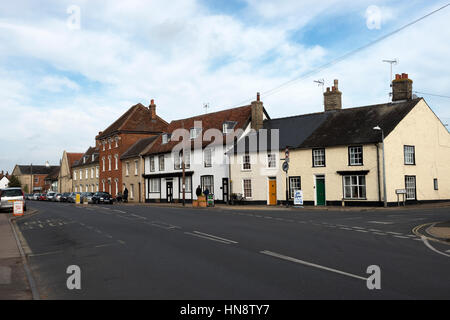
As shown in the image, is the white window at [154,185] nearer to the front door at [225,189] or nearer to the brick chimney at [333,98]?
the front door at [225,189]

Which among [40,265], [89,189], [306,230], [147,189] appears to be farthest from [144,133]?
[40,265]

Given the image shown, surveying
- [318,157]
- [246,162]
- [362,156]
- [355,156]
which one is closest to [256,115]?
[246,162]

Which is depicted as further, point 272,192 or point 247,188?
Result: point 247,188

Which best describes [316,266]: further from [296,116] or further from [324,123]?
[296,116]

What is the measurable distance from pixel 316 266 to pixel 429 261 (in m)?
2.81

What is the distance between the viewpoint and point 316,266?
29.9ft

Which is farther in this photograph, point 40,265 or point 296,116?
point 296,116

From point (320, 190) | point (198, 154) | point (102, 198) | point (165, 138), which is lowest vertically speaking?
point (102, 198)

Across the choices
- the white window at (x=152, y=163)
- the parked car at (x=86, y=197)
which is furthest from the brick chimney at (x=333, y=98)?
the parked car at (x=86, y=197)

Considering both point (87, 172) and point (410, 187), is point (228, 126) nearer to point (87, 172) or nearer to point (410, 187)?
point (410, 187)

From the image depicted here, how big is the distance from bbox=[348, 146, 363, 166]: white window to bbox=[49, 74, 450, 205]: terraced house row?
7 centimetres

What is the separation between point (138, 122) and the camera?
64.3 meters

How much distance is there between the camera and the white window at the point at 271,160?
125 ft

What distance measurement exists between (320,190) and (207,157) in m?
13.7
